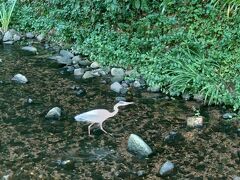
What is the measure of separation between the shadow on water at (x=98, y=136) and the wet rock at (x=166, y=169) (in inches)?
2.3

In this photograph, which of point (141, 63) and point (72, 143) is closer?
point (72, 143)

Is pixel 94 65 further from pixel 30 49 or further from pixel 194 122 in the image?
pixel 194 122

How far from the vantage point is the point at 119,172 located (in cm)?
461

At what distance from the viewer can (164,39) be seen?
7.22m

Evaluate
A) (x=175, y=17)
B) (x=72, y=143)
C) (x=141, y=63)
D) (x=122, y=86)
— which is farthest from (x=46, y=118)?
(x=175, y=17)

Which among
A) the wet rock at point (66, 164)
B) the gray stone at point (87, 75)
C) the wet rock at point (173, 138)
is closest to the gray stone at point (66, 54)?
the gray stone at point (87, 75)

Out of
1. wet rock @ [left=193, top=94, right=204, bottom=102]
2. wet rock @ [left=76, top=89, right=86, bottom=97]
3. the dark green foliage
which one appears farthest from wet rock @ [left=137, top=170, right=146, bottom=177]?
wet rock @ [left=76, top=89, right=86, bottom=97]

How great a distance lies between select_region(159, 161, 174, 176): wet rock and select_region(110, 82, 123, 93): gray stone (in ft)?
7.23

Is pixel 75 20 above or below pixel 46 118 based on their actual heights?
above

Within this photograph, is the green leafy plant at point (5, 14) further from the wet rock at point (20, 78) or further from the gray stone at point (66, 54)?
the wet rock at point (20, 78)

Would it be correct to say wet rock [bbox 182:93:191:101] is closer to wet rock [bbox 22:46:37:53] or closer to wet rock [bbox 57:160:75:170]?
wet rock [bbox 57:160:75:170]

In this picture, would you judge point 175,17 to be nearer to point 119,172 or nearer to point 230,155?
point 230,155

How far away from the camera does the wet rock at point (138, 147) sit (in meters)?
4.90

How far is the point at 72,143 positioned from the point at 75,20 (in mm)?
4068
